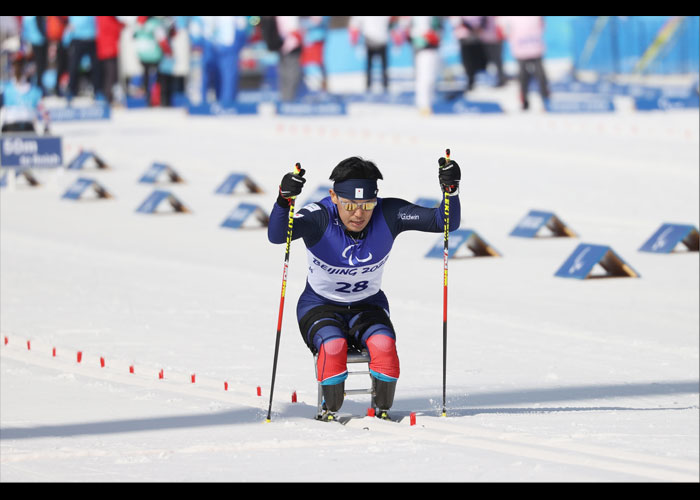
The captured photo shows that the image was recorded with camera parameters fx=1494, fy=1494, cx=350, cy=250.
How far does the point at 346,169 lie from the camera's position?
692 centimetres

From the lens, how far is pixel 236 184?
17484 mm

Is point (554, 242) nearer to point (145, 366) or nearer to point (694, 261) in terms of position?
point (694, 261)

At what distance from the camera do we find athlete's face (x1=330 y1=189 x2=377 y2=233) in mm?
6879

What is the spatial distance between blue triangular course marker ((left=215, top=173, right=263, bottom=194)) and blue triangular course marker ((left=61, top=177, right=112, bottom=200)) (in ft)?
4.36

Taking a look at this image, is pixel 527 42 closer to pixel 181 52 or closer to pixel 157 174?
pixel 181 52

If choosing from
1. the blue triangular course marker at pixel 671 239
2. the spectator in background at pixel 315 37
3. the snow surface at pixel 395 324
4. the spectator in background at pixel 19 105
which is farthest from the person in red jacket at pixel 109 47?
the blue triangular course marker at pixel 671 239

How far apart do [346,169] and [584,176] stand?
11468mm

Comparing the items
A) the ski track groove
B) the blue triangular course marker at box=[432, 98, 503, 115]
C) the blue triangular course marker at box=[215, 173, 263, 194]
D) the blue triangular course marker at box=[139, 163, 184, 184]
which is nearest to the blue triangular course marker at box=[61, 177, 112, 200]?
the blue triangular course marker at box=[139, 163, 184, 184]

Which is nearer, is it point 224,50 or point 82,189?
point 82,189

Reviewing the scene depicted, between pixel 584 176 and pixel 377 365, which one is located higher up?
pixel 584 176

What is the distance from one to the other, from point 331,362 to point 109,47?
863 inches

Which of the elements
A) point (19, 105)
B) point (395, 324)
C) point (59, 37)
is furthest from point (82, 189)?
point (59, 37)

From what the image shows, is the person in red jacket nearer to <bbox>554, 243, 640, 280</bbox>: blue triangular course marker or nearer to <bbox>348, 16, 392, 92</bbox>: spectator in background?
<bbox>348, 16, 392, 92</bbox>: spectator in background

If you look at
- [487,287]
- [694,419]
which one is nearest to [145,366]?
[694,419]
